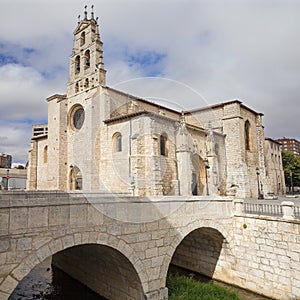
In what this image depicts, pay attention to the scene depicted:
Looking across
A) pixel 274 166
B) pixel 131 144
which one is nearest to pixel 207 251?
pixel 131 144

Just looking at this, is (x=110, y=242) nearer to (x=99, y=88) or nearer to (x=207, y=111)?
Answer: (x=99, y=88)

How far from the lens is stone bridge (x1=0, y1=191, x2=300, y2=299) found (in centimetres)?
623

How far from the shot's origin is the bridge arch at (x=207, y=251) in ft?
38.2

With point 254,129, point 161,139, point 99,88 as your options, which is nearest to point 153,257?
point 161,139

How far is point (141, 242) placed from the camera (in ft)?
27.3

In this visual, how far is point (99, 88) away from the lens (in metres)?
23.5

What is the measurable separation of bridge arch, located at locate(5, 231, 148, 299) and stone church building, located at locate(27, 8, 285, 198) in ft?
31.1

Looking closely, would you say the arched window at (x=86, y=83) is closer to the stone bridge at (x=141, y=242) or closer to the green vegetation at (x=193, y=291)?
the stone bridge at (x=141, y=242)

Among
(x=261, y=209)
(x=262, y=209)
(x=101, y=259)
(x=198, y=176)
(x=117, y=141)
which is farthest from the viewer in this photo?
(x=198, y=176)

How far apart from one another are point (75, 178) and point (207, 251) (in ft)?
51.9

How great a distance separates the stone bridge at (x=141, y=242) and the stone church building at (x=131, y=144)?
7517 millimetres

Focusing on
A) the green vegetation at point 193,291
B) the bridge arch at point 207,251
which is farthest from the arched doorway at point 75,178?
the green vegetation at point 193,291

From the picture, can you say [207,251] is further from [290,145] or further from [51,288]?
[290,145]

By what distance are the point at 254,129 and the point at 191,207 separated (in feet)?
77.8
